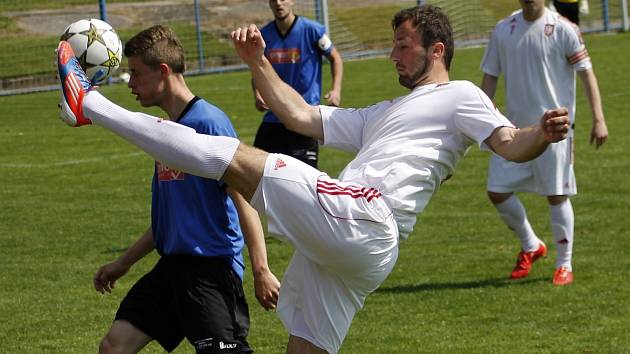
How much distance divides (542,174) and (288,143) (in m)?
2.76

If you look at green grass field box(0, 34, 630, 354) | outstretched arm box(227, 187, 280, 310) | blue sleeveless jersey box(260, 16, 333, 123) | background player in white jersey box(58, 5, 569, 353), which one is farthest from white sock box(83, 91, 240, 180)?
blue sleeveless jersey box(260, 16, 333, 123)

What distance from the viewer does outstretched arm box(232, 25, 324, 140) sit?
5.46m

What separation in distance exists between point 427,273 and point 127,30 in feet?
58.7

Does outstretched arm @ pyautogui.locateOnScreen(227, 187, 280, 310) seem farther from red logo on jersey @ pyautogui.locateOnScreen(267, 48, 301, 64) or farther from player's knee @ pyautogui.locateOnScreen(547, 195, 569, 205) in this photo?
red logo on jersey @ pyautogui.locateOnScreen(267, 48, 301, 64)

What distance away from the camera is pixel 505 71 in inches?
385

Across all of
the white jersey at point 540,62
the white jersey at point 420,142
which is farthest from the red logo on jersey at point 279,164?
the white jersey at point 540,62

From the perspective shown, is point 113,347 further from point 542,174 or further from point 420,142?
point 542,174

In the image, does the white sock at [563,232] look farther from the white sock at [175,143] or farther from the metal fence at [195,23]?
the metal fence at [195,23]

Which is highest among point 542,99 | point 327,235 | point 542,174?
point 327,235

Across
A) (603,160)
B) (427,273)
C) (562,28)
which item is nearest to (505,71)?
(562,28)

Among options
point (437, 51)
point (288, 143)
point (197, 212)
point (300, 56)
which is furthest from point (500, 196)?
point (197, 212)

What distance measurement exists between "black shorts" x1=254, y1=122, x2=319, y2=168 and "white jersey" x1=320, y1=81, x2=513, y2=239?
571cm

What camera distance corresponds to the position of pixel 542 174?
952 cm

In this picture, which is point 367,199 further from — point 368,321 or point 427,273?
point 427,273
